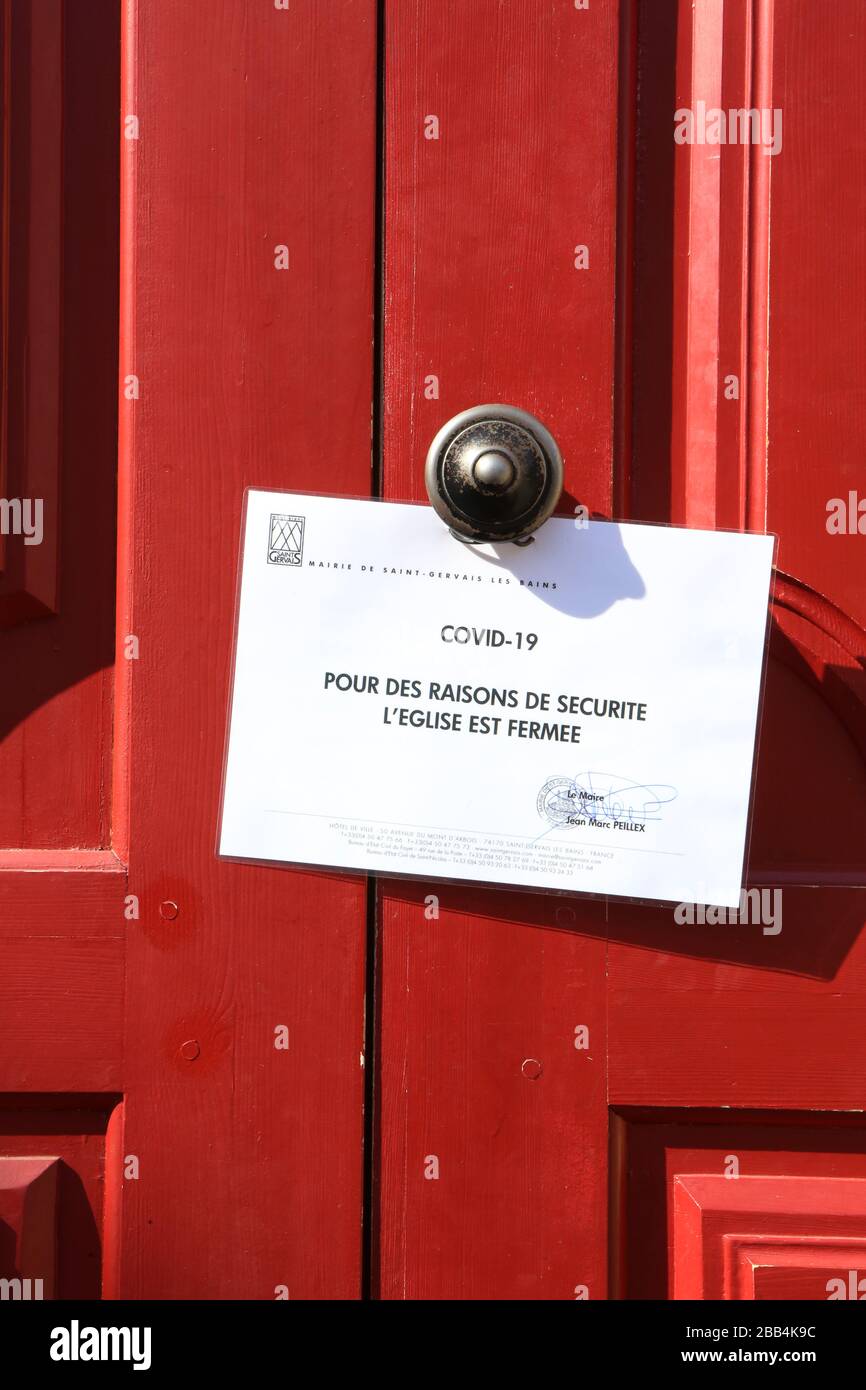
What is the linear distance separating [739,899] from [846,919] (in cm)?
8

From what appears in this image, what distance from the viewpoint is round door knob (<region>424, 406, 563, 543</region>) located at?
0.72m

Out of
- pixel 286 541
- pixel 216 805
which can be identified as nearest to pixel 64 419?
pixel 286 541

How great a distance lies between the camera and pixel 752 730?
74 centimetres

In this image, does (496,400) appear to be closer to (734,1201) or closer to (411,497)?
(411,497)
